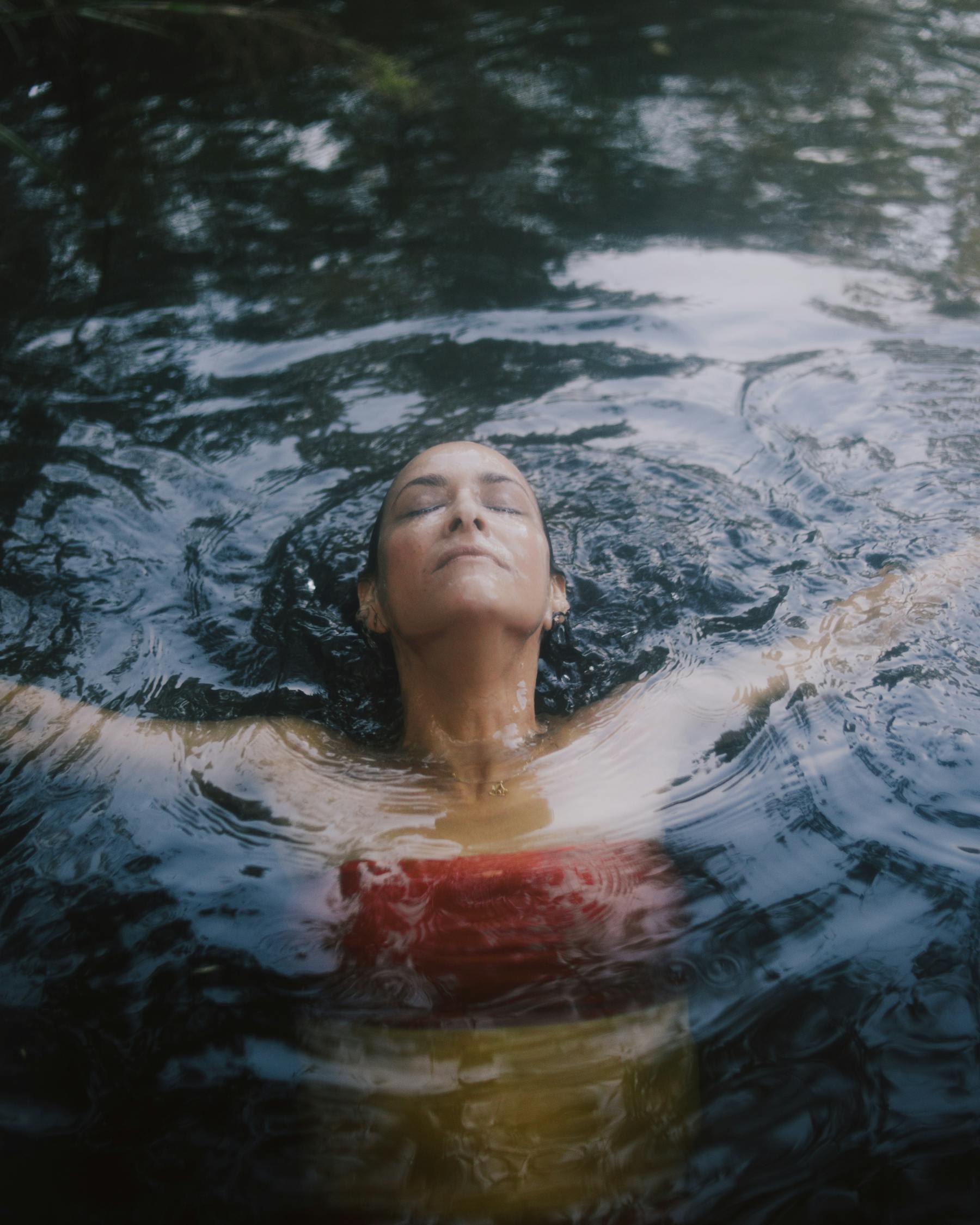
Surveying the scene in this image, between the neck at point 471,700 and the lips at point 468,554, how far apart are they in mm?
231

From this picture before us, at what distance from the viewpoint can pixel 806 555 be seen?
14.0 ft

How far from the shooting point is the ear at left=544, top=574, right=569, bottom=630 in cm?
375

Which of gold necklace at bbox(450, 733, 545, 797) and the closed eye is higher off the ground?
the closed eye

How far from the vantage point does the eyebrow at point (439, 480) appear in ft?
11.3

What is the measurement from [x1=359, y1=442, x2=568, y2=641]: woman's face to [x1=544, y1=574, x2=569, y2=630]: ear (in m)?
0.06

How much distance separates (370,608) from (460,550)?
65 cm

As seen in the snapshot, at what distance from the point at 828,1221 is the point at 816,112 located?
8.38 metres

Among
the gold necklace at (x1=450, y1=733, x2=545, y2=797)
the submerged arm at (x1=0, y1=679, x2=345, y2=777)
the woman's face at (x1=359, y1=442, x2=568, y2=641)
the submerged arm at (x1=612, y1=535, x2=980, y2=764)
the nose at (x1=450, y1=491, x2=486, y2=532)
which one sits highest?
the nose at (x1=450, y1=491, x2=486, y2=532)

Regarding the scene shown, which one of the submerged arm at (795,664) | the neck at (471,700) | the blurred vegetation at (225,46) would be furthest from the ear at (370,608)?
the blurred vegetation at (225,46)

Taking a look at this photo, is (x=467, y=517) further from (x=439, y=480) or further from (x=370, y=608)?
(x=370, y=608)

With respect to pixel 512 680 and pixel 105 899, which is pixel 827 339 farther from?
pixel 105 899

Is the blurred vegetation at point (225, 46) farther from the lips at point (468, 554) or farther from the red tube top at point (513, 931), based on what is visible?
the red tube top at point (513, 931)

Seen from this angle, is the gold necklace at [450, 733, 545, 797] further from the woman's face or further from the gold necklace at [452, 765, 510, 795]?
the woman's face

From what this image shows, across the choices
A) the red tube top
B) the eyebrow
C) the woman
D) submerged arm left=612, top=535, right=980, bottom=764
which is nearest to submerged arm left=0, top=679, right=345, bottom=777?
the woman
